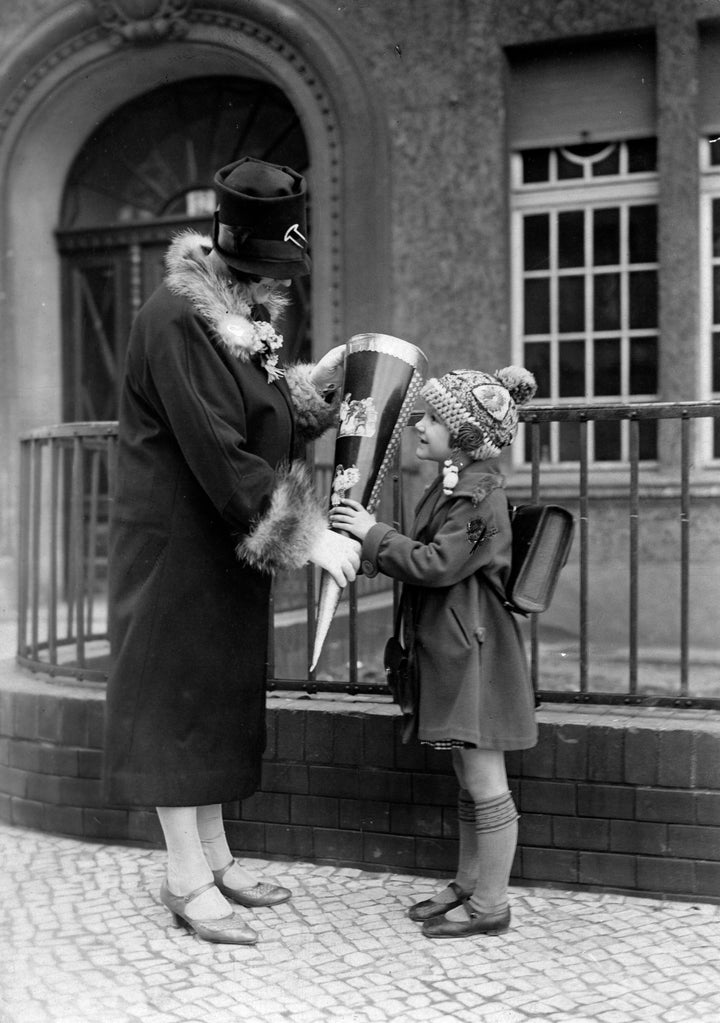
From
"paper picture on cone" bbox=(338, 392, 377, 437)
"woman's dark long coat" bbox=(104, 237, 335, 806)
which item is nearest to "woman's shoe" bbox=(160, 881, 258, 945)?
"woman's dark long coat" bbox=(104, 237, 335, 806)

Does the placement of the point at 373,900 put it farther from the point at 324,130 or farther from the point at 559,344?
the point at 324,130

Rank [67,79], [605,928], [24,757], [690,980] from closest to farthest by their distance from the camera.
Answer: [690,980]
[605,928]
[24,757]
[67,79]

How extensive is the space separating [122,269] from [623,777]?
6.43 metres

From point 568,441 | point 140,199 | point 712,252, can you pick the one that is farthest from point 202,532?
point 140,199

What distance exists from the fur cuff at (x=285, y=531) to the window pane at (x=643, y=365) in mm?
5030

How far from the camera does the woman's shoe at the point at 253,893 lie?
3.61 m

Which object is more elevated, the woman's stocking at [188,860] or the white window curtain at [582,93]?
the white window curtain at [582,93]

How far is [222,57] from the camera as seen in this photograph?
8180 millimetres

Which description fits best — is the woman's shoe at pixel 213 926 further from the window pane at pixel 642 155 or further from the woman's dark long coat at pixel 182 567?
the window pane at pixel 642 155

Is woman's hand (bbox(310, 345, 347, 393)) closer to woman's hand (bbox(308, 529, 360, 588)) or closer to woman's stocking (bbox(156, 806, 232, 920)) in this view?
woman's hand (bbox(308, 529, 360, 588))

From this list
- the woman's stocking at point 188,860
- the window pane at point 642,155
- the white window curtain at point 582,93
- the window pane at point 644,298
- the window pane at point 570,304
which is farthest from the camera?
the window pane at point 570,304

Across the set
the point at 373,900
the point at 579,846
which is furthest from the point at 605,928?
the point at 373,900

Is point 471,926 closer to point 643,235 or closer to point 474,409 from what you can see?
point 474,409

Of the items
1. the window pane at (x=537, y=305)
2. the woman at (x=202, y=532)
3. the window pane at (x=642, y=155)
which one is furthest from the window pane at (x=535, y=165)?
the woman at (x=202, y=532)
